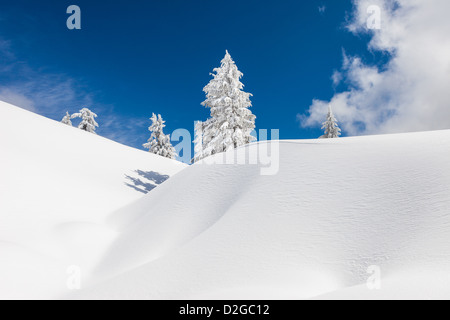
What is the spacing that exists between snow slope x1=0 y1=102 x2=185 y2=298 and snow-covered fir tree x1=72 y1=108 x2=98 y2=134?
59.0ft

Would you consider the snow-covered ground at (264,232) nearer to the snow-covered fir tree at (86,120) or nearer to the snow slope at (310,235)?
the snow slope at (310,235)

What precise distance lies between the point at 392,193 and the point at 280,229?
228 cm

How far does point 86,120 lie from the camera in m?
35.5

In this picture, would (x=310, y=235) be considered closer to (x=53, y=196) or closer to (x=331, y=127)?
(x=53, y=196)

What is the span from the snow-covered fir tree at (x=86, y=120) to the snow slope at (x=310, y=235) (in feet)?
107

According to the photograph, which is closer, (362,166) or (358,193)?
(358,193)

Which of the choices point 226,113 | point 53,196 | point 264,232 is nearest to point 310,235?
point 264,232

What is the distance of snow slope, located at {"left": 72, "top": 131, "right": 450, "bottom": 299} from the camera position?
372 cm

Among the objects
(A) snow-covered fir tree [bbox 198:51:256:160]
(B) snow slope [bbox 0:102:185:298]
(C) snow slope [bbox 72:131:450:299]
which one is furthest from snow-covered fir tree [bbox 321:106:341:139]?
(C) snow slope [bbox 72:131:450:299]

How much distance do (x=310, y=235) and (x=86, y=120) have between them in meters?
37.7

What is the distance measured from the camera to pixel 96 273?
602 cm

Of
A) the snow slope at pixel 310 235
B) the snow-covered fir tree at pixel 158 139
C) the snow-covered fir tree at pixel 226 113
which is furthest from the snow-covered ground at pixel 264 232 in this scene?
the snow-covered fir tree at pixel 158 139
